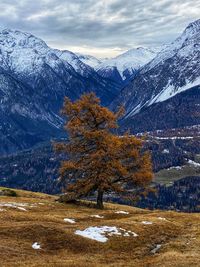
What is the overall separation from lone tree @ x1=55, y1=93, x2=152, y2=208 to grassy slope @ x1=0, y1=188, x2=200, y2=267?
599 inches

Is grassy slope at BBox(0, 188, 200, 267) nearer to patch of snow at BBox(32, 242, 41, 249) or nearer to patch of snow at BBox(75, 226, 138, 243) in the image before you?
patch of snow at BBox(32, 242, 41, 249)

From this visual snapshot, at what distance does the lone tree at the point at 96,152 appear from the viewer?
7350 centimetres

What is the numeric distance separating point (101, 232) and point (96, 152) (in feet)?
82.9

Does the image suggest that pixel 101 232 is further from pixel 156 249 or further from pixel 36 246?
pixel 36 246

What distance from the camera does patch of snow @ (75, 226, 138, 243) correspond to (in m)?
47.5

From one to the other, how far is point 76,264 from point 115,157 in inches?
1465

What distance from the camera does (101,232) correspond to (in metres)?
49.1

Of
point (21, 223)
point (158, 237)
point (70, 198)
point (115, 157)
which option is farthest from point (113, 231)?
point (70, 198)

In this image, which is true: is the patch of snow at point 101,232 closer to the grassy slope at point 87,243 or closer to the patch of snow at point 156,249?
the grassy slope at point 87,243

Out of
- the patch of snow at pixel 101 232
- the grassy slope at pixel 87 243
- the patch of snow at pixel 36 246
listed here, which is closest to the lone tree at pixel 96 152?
the grassy slope at pixel 87 243

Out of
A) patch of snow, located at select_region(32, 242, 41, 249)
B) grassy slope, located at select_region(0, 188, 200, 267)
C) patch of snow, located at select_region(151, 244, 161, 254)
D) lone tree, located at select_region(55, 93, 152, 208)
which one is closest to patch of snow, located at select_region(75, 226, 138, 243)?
grassy slope, located at select_region(0, 188, 200, 267)

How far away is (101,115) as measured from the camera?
247ft

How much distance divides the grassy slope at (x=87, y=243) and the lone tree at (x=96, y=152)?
49.9 ft

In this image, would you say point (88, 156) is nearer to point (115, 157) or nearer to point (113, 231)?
point (115, 157)
